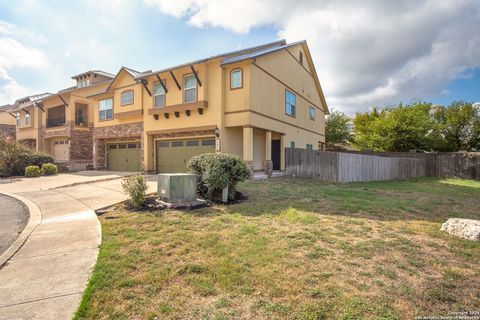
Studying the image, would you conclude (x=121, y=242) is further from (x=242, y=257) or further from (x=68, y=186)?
(x=68, y=186)

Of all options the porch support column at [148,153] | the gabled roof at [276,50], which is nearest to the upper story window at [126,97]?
the porch support column at [148,153]

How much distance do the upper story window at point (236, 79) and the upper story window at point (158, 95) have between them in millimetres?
4924

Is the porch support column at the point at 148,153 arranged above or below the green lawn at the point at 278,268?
above

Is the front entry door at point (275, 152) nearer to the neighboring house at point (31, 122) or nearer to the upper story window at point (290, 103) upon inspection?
the upper story window at point (290, 103)

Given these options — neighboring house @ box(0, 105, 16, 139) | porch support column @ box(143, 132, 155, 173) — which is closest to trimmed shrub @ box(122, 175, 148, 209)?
porch support column @ box(143, 132, 155, 173)

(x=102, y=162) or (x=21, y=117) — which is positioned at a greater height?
(x=21, y=117)

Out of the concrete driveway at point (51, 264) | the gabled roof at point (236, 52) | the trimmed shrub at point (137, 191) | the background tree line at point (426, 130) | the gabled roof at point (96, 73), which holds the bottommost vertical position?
the concrete driveway at point (51, 264)

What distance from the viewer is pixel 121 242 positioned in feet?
15.1

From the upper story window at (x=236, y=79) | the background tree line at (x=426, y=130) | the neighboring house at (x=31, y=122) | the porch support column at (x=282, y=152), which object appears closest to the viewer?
the upper story window at (x=236, y=79)

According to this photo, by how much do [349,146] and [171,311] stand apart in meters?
35.3

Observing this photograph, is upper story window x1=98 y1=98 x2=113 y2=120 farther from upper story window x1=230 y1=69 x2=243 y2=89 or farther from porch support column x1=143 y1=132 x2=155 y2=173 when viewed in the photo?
upper story window x1=230 y1=69 x2=243 y2=89

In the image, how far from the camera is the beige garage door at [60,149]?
2409 cm

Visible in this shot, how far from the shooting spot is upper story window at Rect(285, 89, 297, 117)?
1766 centimetres

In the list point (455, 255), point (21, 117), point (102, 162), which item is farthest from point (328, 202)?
point (21, 117)
